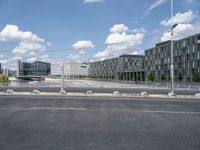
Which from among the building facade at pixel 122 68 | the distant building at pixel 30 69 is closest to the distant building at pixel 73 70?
the building facade at pixel 122 68

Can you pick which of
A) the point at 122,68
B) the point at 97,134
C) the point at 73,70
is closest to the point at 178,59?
the point at 122,68

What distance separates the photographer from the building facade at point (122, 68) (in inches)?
5002

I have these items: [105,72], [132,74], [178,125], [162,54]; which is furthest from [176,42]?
[178,125]

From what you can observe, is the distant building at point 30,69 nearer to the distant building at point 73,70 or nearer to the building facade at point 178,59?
the distant building at point 73,70

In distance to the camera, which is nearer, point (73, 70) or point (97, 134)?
point (97, 134)

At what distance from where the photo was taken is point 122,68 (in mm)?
145500

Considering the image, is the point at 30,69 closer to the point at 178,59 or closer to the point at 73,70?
the point at 73,70

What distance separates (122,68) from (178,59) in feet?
182

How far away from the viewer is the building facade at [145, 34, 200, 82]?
273ft

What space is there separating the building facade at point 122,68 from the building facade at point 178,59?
420 inches

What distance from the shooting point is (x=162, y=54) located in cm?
10325

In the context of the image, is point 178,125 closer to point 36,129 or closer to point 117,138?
point 117,138

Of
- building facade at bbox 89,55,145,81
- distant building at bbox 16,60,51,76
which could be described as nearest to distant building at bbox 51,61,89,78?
building facade at bbox 89,55,145,81

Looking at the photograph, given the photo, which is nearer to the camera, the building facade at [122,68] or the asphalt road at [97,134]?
the asphalt road at [97,134]
